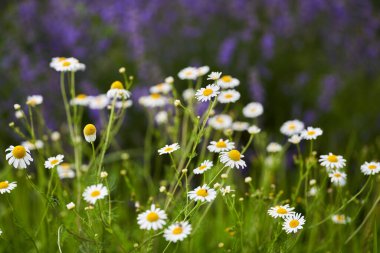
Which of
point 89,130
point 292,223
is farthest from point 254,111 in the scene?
point 89,130

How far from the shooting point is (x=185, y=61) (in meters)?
3.83

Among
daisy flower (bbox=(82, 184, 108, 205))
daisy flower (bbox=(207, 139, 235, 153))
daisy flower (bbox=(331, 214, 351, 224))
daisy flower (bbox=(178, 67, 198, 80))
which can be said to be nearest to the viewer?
daisy flower (bbox=(82, 184, 108, 205))

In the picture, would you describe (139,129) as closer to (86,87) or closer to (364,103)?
(86,87)

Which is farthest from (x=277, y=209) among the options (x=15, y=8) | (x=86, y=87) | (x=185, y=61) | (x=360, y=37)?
(x=15, y=8)

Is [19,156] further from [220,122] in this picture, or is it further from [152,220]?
[220,122]

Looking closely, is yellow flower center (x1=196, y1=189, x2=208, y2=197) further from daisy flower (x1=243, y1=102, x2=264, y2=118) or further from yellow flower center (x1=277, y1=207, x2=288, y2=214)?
daisy flower (x1=243, y1=102, x2=264, y2=118)

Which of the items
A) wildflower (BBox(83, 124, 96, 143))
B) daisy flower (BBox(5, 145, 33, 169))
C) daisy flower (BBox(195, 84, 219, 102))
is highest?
daisy flower (BBox(195, 84, 219, 102))

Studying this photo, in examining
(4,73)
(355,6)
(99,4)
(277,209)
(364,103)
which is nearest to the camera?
(277,209)

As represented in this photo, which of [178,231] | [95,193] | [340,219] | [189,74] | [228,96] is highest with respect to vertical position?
[189,74]

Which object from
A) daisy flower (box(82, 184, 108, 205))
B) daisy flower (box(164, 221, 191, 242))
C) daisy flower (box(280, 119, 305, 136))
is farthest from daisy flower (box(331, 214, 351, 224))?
daisy flower (box(82, 184, 108, 205))

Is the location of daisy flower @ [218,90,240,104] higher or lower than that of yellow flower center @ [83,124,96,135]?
higher

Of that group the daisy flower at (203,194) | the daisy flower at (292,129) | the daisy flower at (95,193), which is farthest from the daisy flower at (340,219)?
the daisy flower at (95,193)

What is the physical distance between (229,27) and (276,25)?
41 centimetres

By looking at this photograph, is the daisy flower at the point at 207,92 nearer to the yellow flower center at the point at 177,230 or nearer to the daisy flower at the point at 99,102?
the yellow flower center at the point at 177,230
